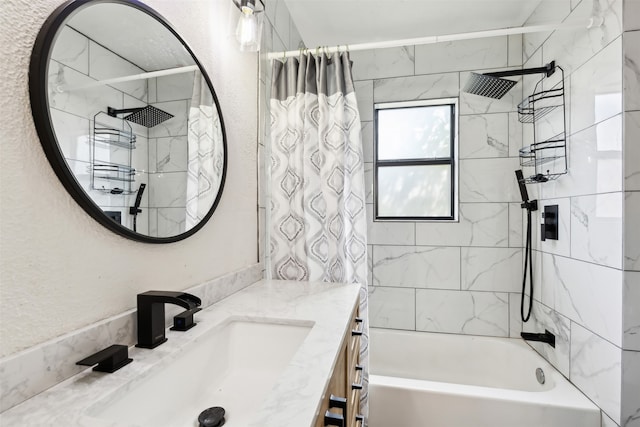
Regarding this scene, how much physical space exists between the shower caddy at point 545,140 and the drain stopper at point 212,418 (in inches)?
79.2

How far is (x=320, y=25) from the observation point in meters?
2.29

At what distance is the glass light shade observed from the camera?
1295mm

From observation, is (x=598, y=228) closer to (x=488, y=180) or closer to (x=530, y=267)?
(x=530, y=267)

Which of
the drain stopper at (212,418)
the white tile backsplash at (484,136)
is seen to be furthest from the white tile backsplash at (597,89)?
the drain stopper at (212,418)

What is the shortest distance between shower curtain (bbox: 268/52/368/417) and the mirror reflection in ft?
1.79

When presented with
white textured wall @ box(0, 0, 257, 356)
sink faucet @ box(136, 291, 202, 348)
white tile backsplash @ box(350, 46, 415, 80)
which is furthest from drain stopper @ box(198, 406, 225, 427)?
white tile backsplash @ box(350, 46, 415, 80)

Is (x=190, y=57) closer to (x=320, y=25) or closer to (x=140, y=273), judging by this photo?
(x=140, y=273)

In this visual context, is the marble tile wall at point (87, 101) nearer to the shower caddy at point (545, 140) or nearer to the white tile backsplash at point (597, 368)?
the white tile backsplash at point (597, 368)

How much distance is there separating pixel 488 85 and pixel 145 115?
200cm

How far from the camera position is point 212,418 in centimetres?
71

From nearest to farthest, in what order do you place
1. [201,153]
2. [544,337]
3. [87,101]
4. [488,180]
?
[87,101] < [201,153] < [544,337] < [488,180]

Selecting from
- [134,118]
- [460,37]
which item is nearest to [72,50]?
[134,118]

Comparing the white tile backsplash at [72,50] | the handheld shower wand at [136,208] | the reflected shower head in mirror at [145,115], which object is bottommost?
the handheld shower wand at [136,208]

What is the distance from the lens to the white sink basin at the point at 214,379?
25.4 inches
